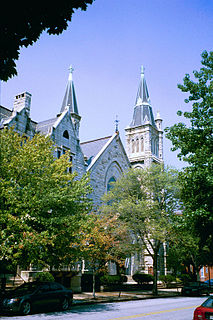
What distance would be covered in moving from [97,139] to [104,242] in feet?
77.3

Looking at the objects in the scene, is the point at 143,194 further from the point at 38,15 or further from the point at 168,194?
the point at 38,15

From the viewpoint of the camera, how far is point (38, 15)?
437 cm

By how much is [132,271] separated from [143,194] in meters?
15.5

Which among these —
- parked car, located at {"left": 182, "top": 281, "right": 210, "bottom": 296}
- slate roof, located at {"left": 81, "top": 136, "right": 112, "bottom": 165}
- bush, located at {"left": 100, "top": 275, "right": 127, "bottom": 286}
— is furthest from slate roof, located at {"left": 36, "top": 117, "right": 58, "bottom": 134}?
parked car, located at {"left": 182, "top": 281, "right": 210, "bottom": 296}

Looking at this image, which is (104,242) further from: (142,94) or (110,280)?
(142,94)

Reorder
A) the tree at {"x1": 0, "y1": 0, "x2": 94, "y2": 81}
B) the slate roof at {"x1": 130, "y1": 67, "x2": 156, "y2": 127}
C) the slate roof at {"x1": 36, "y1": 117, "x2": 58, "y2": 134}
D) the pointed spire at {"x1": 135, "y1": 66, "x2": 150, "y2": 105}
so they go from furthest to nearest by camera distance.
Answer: the pointed spire at {"x1": 135, "y1": 66, "x2": 150, "y2": 105} < the slate roof at {"x1": 130, "y1": 67, "x2": 156, "y2": 127} < the slate roof at {"x1": 36, "y1": 117, "x2": 58, "y2": 134} < the tree at {"x1": 0, "y1": 0, "x2": 94, "y2": 81}

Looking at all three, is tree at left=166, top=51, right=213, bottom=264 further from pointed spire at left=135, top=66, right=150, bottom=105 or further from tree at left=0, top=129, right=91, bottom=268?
pointed spire at left=135, top=66, right=150, bottom=105

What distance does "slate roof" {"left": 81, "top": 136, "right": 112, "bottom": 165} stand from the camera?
130 ft

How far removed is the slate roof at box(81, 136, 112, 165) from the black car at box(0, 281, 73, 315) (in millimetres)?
22943


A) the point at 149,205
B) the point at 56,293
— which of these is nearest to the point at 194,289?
the point at 149,205

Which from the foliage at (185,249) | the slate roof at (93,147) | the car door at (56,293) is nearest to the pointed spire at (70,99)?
the slate roof at (93,147)

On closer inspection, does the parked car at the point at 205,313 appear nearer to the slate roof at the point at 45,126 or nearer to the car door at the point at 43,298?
the car door at the point at 43,298

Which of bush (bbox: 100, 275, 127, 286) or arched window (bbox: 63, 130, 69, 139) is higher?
arched window (bbox: 63, 130, 69, 139)

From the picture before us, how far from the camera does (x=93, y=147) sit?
4178 cm
